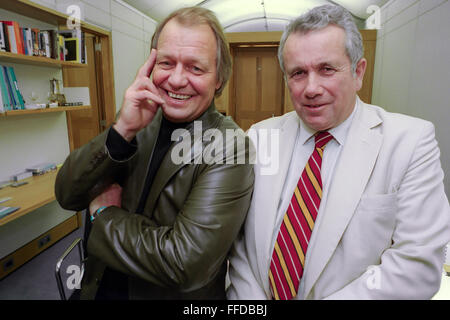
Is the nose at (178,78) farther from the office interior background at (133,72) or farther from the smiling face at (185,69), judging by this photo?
the office interior background at (133,72)

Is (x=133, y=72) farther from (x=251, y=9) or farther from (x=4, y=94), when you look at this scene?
(x=251, y=9)

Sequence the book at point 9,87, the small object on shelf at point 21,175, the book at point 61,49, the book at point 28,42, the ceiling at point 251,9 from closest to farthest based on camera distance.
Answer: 1. the book at point 9,87
2. the book at point 28,42
3. the small object on shelf at point 21,175
4. the book at point 61,49
5. the ceiling at point 251,9

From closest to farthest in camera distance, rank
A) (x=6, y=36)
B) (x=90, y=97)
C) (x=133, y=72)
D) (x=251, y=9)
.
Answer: (x=6, y=36) → (x=90, y=97) → (x=133, y=72) → (x=251, y=9)

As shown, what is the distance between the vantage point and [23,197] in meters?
2.58

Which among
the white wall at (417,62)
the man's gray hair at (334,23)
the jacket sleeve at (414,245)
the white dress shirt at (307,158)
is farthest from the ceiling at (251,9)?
the jacket sleeve at (414,245)

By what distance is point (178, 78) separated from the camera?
105cm

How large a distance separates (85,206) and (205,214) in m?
0.54

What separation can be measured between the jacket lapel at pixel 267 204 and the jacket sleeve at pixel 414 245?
26cm

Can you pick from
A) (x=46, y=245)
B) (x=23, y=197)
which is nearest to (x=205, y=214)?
(x=23, y=197)

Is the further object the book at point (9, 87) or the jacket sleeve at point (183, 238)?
the book at point (9, 87)

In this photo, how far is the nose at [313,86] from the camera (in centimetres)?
108

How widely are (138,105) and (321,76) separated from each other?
68cm

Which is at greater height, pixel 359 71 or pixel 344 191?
pixel 359 71

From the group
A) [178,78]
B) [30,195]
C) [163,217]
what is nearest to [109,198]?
[163,217]
